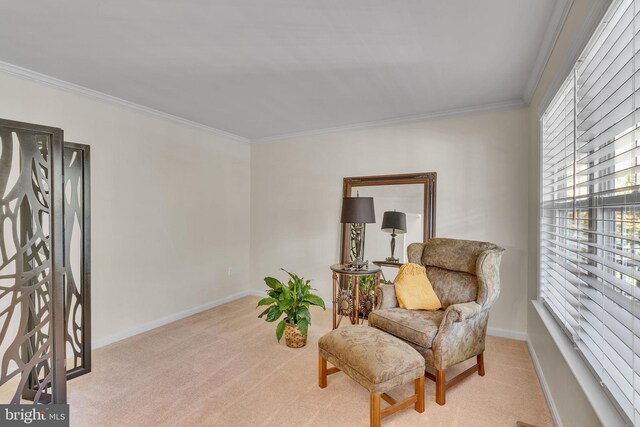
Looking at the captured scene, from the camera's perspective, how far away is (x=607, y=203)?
1385mm

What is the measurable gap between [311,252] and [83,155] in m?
2.83

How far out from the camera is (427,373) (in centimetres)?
246

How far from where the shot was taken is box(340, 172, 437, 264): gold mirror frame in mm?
3721

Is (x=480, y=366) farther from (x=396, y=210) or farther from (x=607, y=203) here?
(x=396, y=210)

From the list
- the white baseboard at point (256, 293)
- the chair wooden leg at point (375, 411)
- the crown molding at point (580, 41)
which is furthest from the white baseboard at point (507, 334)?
the white baseboard at point (256, 293)

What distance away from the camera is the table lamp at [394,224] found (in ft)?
12.5

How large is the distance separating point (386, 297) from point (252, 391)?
1269 mm

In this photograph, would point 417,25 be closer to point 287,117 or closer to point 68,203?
point 287,117

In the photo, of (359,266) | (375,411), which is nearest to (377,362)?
(375,411)

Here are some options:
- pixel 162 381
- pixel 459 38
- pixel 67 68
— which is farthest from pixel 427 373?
pixel 67 68

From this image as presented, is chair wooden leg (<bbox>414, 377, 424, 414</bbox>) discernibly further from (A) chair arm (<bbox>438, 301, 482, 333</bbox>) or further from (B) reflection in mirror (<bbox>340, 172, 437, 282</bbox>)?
(B) reflection in mirror (<bbox>340, 172, 437, 282</bbox>)

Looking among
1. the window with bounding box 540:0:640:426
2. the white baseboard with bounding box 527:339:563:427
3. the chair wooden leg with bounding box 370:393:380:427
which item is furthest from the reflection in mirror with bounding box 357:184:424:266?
the chair wooden leg with bounding box 370:393:380:427

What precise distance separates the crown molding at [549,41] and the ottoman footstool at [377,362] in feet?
7.08

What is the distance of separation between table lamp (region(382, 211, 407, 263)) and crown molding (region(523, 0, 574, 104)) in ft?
5.66
